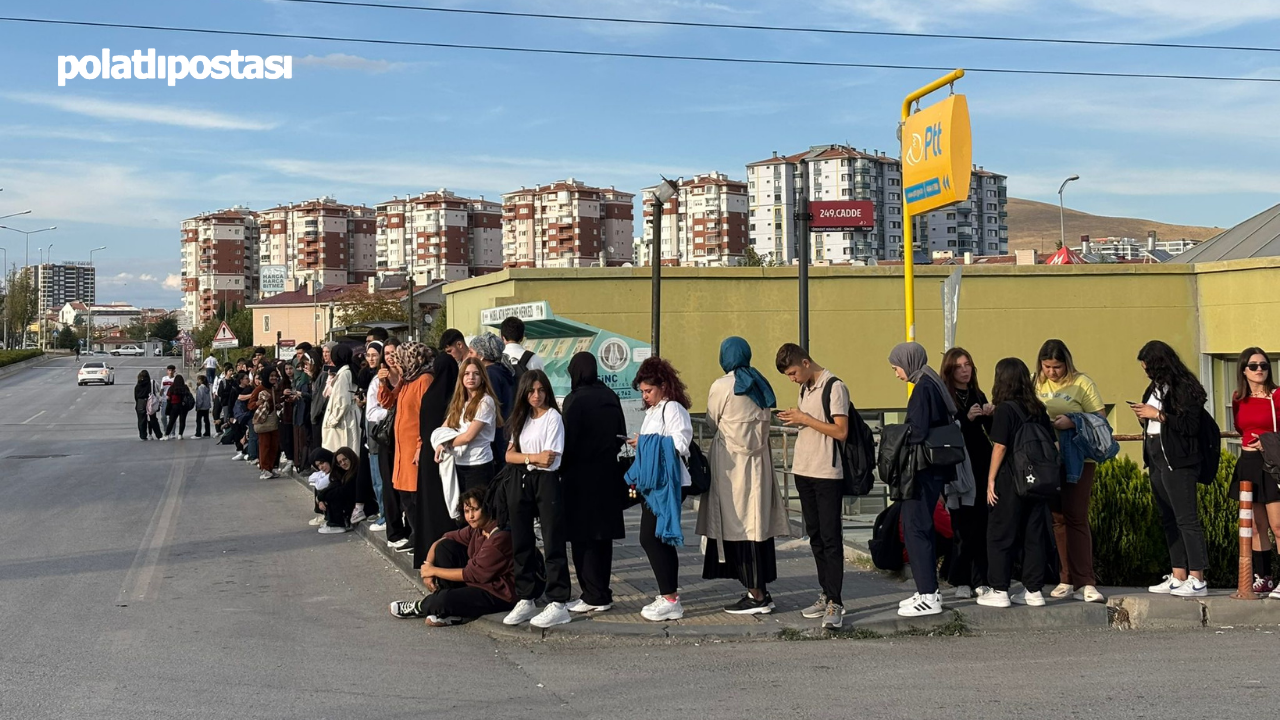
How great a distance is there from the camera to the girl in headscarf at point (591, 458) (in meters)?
7.79

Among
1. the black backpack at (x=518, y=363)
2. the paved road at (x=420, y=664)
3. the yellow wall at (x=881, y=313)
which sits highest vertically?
the yellow wall at (x=881, y=313)

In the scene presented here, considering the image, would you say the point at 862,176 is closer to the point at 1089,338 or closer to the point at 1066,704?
the point at 1089,338

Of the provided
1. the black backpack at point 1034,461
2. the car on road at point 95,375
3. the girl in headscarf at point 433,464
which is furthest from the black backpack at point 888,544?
the car on road at point 95,375

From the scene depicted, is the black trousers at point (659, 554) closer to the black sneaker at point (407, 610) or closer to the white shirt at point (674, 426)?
the white shirt at point (674, 426)

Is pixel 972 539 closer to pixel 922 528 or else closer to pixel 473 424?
pixel 922 528

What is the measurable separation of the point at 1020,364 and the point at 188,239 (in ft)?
652

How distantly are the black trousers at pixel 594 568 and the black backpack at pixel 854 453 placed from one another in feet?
5.38

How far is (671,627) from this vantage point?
7.59 m

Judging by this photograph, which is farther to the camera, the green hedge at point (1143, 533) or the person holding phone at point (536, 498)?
the green hedge at point (1143, 533)

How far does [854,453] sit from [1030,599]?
5.55 feet

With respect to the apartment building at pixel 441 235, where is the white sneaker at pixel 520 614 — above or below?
below

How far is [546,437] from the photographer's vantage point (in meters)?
7.67

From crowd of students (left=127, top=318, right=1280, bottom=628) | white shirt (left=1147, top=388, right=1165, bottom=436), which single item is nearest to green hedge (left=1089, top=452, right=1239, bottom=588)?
crowd of students (left=127, top=318, right=1280, bottom=628)

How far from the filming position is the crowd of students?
7.63 meters
